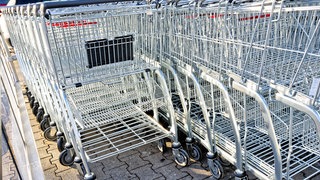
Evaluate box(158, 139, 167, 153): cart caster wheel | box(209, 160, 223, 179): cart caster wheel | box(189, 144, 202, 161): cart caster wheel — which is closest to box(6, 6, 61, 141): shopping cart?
box(158, 139, 167, 153): cart caster wheel

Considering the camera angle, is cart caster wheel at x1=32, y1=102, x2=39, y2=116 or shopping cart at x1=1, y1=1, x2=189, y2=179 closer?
shopping cart at x1=1, y1=1, x2=189, y2=179

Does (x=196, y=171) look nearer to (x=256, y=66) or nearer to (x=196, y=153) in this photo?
(x=196, y=153)

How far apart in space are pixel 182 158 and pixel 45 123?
5.90ft

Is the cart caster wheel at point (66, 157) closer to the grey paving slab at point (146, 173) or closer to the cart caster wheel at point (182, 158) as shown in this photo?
the grey paving slab at point (146, 173)

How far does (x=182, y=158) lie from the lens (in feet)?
9.17

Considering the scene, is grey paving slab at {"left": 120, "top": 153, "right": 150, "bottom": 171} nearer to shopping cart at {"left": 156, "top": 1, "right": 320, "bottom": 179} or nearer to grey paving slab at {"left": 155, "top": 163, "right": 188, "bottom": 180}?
grey paving slab at {"left": 155, "top": 163, "right": 188, "bottom": 180}

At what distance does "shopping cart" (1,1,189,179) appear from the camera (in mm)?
2412

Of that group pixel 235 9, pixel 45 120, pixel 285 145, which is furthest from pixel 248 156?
pixel 45 120

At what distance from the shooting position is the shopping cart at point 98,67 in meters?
2.41

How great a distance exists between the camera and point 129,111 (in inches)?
119

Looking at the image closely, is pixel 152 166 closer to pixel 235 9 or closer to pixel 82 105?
pixel 82 105

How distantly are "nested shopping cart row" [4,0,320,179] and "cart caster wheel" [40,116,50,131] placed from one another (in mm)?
647

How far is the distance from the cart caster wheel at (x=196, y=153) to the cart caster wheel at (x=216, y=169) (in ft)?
0.76

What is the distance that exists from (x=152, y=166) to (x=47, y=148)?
1257 millimetres
